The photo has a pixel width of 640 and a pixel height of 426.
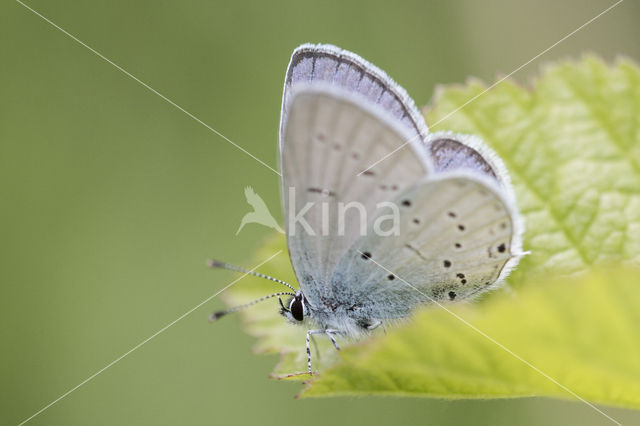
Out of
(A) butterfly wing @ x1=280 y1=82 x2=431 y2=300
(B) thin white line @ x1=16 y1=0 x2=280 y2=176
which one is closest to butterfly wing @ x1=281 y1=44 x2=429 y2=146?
(A) butterfly wing @ x1=280 y1=82 x2=431 y2=300

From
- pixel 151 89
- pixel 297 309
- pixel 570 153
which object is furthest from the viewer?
pixel 151 89

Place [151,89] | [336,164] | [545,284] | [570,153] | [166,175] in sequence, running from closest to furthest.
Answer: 1. [545,284]
2. [336,164]
3. [570,153]
4. [166,175]
5. [151,89]

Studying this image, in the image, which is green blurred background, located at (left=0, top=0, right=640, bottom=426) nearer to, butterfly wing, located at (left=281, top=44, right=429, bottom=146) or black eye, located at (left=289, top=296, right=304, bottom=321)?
black eye, located at (left=289, top=296, right=304, bottom=321)

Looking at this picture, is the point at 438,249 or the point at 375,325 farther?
the point at 375,325

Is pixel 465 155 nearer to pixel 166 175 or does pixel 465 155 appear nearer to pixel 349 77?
pixel 349 77

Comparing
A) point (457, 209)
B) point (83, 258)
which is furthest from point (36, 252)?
point (457, 209)

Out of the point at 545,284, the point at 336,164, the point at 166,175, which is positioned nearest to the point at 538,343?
the point at 545,284

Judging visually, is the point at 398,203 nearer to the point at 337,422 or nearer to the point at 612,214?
the point at 612,214
